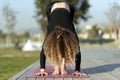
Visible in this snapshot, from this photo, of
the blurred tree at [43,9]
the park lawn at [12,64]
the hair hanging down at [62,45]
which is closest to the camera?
the hair hanging down at [62,45]

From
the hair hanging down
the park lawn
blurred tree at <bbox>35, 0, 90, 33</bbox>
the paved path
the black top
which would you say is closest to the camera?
the paved path

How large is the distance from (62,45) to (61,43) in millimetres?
48

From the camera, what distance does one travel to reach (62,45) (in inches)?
314

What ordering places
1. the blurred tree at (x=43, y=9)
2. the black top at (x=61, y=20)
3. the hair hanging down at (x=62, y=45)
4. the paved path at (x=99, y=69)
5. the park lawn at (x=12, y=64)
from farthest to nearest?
the blurred tree at (x=43, y=9) < the park lawn at (x=12, y=64) < the black top at (x=61, y=20) < the hair hanging down at (x=62, y=45) < the paved path at (x=99, y=69)

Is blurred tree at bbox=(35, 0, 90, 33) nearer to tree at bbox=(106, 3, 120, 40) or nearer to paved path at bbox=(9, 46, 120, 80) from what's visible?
tree at bbox=(106, 3, 120, 40)

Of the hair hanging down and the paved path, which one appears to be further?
the hair hanging down

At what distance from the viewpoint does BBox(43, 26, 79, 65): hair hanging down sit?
7.92 meters

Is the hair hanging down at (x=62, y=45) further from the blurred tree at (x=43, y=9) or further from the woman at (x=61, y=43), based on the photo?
the blurred tree at (x=43, y=9)

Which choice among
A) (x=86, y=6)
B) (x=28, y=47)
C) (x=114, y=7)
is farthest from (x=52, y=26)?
(x=114, y=7)

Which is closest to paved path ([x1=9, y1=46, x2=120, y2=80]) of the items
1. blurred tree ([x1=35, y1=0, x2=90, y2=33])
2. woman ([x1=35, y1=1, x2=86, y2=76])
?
woman ([x1=35, y1=1, x2=86, y2=76])

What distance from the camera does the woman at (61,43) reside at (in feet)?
26.0

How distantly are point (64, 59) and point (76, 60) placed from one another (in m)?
0.42

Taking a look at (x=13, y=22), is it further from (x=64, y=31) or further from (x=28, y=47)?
(x=64, y=31)

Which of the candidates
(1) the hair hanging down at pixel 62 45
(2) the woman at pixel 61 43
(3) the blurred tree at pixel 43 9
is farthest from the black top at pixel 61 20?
(3) the blurred tree at pixel 43 9
